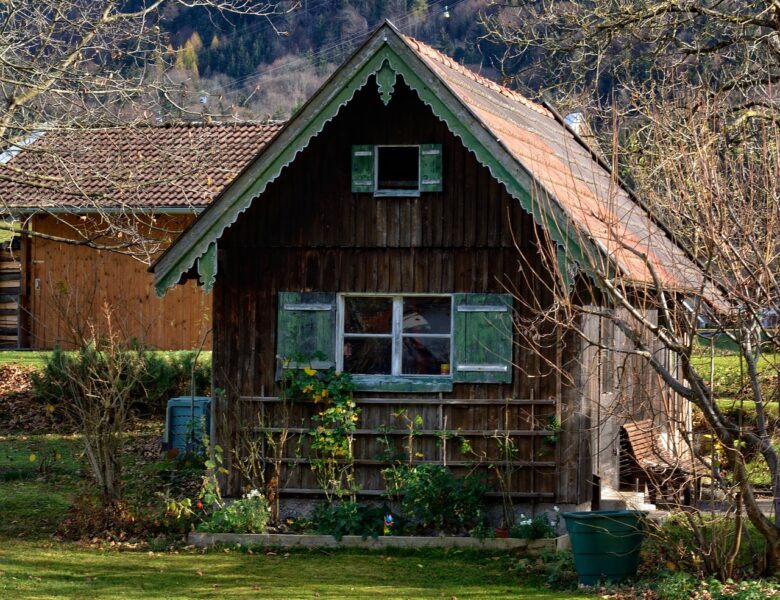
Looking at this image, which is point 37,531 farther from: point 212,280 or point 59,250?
point 59,250

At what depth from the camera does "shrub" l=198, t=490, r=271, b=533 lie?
43.9 ft

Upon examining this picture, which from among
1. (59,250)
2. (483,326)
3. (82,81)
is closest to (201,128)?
(59,250)

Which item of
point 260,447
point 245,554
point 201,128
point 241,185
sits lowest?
point 245,554

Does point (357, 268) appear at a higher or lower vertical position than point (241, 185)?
lower

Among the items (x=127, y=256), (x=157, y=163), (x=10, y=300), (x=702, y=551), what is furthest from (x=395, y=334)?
(x=10, y=300)

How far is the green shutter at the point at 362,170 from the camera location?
1406cm

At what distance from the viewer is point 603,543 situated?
35.5ft

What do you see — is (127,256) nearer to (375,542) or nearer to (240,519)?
(240,519)

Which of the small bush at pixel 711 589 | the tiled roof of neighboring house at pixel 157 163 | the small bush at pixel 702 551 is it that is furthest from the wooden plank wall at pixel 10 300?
the small bush at pixel 711 589

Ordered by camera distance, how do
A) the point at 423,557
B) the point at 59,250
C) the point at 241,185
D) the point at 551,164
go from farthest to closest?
the point at 59,250, the point at 551,164, the point at 241,185, the point at 423,557

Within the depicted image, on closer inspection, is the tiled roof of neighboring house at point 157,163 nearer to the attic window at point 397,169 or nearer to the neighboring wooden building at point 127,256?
the neighboring wooden building at point 127,256

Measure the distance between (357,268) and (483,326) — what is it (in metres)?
1.69

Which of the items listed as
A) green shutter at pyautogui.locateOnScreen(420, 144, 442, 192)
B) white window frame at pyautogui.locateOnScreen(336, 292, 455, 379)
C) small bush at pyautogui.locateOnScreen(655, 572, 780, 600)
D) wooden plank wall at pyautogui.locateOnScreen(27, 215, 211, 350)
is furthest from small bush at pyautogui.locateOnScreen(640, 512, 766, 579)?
wooden plank wall at pyautogui.locateOnScreen(27, 215, 211, 350)

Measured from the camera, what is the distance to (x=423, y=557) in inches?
494
